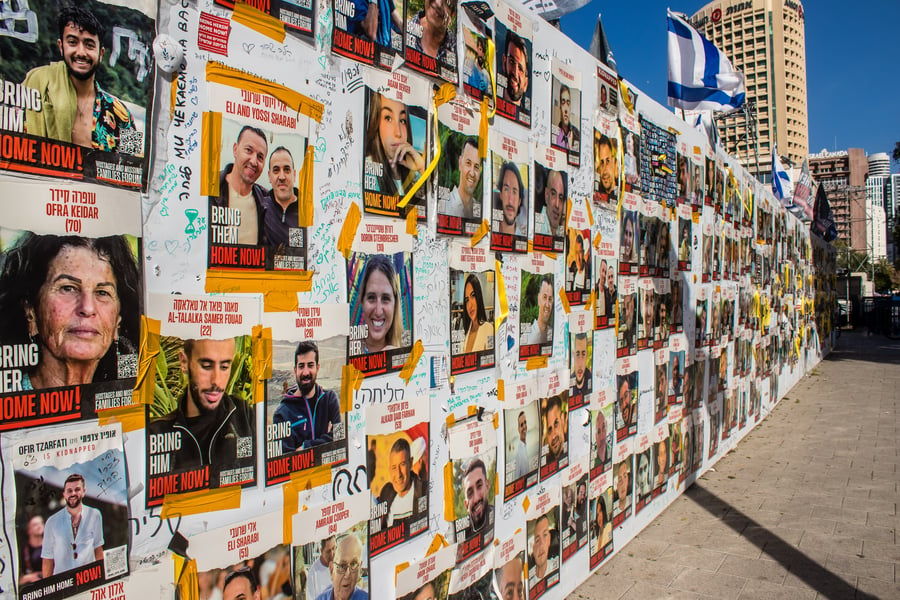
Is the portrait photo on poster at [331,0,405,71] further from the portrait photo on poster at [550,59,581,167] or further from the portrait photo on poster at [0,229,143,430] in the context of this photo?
the portrait photo on poster at [550,59,581,167]

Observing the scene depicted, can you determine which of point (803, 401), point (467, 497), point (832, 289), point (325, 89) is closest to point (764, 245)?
point (803, 401)

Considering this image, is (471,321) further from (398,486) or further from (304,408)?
(304,408)

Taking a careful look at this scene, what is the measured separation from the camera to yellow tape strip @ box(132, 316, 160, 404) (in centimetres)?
162

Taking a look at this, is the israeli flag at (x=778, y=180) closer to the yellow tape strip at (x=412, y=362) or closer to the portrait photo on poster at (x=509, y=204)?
the portrait photo on poster at (x=509, y=204)

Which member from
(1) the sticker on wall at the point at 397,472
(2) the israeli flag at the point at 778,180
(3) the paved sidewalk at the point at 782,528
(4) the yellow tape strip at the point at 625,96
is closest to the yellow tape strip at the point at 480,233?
(1) the sticker on wall at the point at 397,472

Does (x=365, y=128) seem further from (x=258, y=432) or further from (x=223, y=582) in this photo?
(x=223, y=582)

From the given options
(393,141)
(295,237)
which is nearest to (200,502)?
(295,237)

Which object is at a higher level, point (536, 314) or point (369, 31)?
point (369, 31)

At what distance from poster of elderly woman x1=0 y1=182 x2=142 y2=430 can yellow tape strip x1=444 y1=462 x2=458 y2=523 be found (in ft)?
5.15

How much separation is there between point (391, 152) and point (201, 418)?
1243 millimetres

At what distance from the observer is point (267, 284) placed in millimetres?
1975

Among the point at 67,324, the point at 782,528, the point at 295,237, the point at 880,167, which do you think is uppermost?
the point at 880,167

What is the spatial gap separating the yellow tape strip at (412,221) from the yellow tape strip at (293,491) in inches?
38.7

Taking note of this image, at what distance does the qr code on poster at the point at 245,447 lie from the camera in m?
1.87
